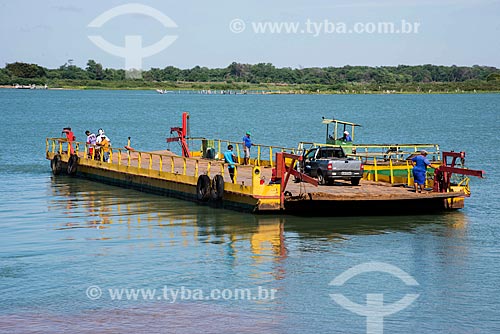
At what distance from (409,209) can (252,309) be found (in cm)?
1307

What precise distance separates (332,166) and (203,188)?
4651mm

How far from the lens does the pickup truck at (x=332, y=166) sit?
3192 centimetres

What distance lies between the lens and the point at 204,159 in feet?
136

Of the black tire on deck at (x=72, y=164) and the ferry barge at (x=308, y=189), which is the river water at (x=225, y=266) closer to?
the ferry barge at (x=308, y=189)

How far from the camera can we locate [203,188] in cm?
3316

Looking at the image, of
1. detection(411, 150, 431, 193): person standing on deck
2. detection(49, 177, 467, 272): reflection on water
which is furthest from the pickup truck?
detection(411, 150, 431, 193): person standing on deck

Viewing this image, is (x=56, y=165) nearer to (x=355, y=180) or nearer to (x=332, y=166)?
(x=332, y=166)

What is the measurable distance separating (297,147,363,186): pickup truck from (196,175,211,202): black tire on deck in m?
3.44

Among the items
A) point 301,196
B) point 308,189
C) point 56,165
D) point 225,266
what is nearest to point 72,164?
point 56,165

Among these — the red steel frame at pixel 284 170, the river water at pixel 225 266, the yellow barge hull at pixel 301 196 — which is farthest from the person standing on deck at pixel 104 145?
the red steel frame at pixel 284 170

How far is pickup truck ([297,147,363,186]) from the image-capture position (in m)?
31.9

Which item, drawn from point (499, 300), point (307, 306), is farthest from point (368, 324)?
point (499, 300)

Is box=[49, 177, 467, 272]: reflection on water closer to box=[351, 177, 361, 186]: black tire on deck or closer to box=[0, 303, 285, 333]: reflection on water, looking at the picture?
box=[351, 177, 361, 186]: black tire on deck

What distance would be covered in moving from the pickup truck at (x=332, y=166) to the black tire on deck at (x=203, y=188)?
3443 mm
